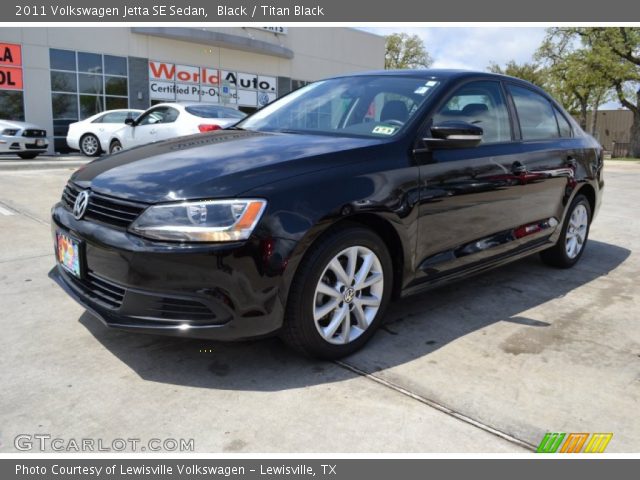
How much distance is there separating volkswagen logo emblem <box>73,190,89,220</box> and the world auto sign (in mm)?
19543

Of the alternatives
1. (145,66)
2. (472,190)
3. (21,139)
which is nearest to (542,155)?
(472,190)

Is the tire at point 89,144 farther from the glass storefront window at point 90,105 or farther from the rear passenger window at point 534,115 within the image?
the rear passenger window at point 534,115

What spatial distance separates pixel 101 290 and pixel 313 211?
44.3 inches

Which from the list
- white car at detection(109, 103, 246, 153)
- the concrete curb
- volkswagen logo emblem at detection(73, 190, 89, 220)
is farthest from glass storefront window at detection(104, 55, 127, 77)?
volkswagen logo emblem at detection(73, 190, 89, 220)

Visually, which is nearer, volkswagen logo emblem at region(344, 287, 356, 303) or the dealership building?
volkswagen logo emblem at region(344, 287, 356, 303)

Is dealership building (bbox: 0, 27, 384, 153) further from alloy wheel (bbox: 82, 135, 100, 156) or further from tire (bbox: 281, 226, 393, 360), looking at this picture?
tire (bbox: 281, 226, 393, 360)

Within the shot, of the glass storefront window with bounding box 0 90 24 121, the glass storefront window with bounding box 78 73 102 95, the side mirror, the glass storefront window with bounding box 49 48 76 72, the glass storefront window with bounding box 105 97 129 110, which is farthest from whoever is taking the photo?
the glass storefront window with bounding box 105 97 129 110

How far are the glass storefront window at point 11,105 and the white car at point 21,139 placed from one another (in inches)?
128

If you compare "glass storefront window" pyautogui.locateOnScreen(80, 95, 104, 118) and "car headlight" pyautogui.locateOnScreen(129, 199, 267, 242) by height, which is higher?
"glass storefront window" pyautogui.locateOnScreen(80, 95, 104, 118)

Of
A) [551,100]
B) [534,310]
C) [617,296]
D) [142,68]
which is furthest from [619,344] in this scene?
[142,68]

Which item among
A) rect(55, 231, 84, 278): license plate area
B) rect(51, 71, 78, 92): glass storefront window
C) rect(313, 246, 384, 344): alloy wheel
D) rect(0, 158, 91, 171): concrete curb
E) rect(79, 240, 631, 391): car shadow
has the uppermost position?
rect(51, 71, 78, 92): glass storefront window

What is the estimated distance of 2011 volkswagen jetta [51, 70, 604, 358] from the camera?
99.7 inches

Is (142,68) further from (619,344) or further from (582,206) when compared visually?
(619,344)

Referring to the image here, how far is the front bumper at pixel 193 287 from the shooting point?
2.49m
